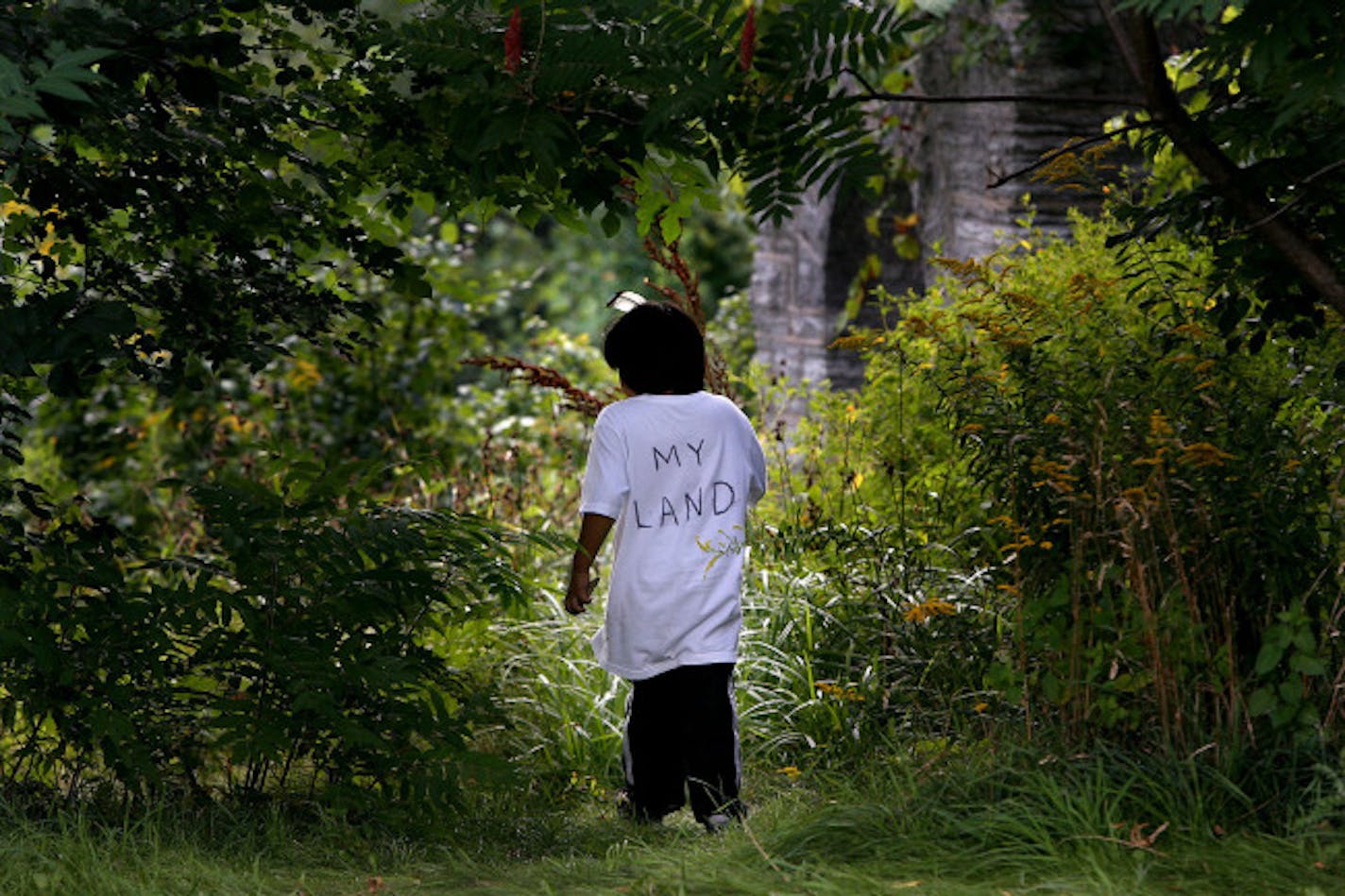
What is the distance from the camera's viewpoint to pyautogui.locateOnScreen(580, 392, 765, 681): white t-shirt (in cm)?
471

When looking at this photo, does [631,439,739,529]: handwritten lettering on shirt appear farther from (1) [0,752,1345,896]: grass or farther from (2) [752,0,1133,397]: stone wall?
(2) [752,0,1133,397]: stone wall

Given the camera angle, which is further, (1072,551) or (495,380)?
(495,380)

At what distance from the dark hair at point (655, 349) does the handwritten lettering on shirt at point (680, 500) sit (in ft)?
0.73

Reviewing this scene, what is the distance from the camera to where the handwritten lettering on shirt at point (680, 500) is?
15.6ft

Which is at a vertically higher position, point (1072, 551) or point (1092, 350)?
point (1092, 350)

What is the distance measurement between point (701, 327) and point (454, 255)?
18.9ft

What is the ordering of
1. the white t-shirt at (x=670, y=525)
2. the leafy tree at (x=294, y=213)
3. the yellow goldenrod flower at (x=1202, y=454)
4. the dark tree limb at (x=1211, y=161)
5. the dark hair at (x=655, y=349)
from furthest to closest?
the dark hair at (x=655, y=349), the white t-shirt at (x=670, y=525), the dark tree limb at (x=1211, y=161), the yellow goldenrod flower at (x=1202, y=454), the leafy tree at (x=294, y=213)

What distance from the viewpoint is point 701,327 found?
6.07 meters

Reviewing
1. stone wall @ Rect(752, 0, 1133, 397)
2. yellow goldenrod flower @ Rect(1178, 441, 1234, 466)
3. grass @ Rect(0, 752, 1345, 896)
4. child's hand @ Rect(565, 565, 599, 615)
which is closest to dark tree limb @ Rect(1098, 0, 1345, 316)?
yellow goldenrod flower @ Rect(1178, 441, 1234, 466)

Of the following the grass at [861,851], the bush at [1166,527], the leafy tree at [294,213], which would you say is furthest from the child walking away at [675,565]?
the bush at [1166,527]

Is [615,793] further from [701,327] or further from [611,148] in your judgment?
[611,148]

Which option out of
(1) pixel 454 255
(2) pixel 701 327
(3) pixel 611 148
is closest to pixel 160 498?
(1) pixel 454 255

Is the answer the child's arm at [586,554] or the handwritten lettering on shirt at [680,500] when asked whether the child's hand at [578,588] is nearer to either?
the child's arm at [586,554]

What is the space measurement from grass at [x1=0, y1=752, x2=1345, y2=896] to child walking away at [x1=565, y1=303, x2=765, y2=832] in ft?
1.54
